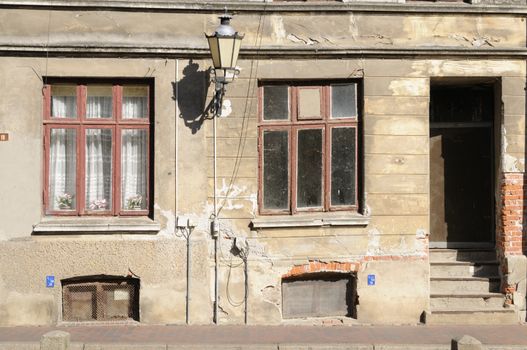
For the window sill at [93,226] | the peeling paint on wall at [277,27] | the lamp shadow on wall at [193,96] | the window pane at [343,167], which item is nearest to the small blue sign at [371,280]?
the window pane at [343,167]

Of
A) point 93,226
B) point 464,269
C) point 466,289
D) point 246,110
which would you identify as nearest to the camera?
point 93,226

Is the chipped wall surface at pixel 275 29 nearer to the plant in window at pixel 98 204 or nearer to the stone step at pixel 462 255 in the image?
the plant in window at pixel 98 204

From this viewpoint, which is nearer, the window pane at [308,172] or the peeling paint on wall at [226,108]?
the peeling paint on wall at [226,108]

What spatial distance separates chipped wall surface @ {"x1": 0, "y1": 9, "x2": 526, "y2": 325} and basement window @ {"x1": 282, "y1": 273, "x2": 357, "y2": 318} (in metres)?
0.21

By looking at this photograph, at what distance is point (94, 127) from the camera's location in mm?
12320

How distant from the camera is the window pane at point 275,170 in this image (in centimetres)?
1251

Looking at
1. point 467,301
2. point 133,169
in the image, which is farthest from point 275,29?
point 467,301

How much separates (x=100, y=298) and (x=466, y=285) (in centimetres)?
557

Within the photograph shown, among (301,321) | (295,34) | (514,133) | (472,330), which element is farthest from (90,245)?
(514,133)

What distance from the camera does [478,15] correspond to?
40.9 feet

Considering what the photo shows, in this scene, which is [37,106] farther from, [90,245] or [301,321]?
[301,321]

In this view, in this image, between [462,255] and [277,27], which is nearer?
[277,27]

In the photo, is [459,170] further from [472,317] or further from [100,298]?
[100,298]

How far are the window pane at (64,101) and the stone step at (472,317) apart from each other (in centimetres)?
609
